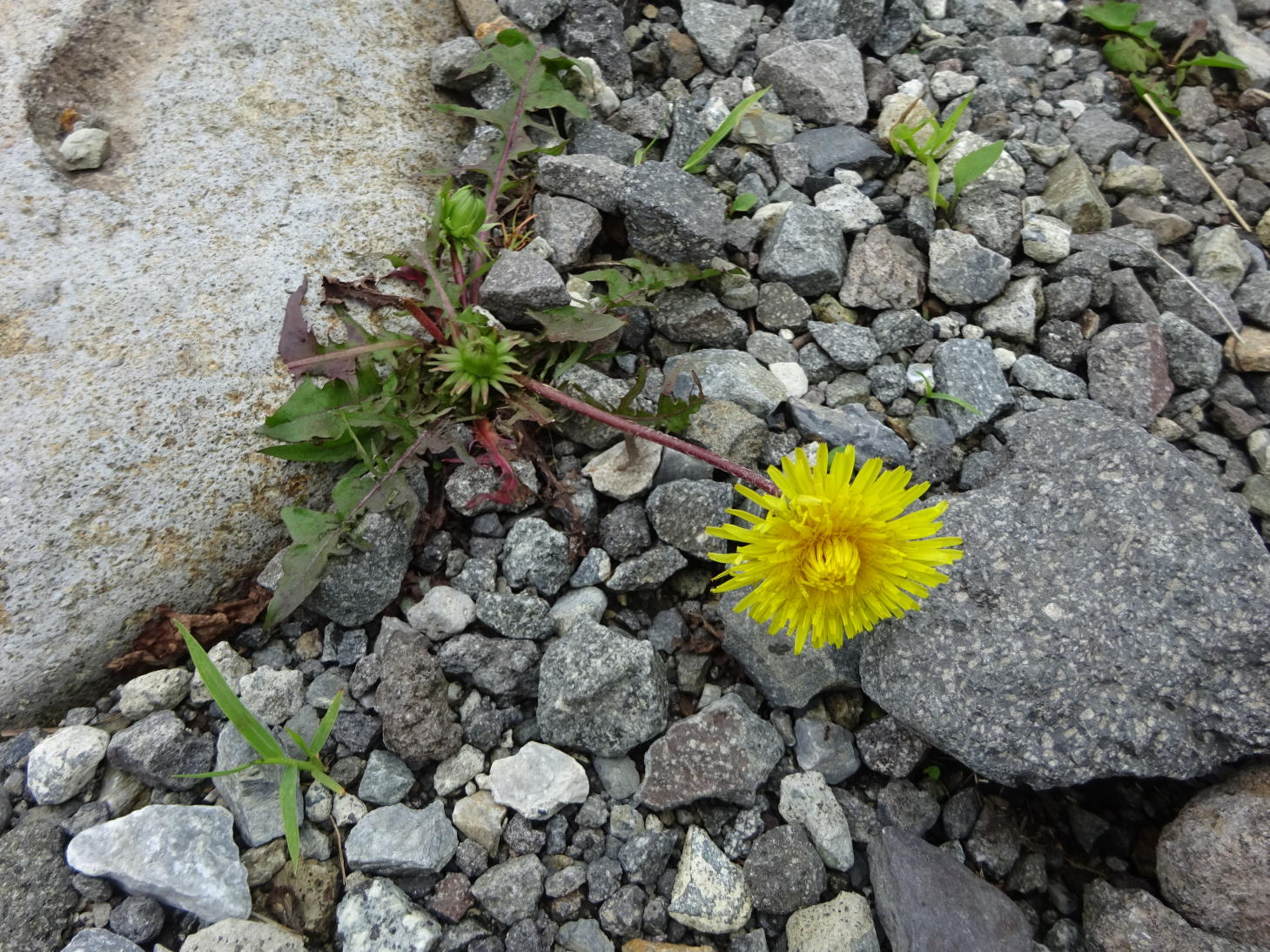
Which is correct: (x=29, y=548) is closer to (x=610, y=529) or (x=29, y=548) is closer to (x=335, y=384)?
(x=335, y=384)

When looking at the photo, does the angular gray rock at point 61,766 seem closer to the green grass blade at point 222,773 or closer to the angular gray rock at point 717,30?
the green grass blade at point 222,773

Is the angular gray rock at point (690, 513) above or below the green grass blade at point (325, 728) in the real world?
above

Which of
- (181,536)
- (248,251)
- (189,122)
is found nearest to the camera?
(181,536)

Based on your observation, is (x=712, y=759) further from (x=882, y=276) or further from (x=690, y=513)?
(x=882, y=276)

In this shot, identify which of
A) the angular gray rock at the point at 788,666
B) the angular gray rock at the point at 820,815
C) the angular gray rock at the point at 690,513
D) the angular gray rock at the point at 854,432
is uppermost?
the angular gray rock at the point at 854,432

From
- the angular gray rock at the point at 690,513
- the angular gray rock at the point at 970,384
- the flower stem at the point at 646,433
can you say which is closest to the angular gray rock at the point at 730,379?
the flower stem at the point at 646,433

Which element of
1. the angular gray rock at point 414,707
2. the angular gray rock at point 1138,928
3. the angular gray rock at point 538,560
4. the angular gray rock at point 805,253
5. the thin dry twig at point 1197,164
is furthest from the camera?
the thin dry twig at point 1197,164

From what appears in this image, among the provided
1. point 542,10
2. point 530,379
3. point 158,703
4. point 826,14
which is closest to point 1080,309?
point 826,14
